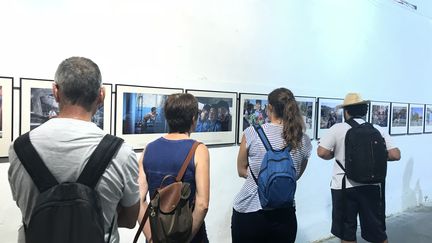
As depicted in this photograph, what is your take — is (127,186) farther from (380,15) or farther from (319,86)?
(380,15)

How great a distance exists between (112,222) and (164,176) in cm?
66

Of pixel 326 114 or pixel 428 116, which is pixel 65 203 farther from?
pixel 428 116

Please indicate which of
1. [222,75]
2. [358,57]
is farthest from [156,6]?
[358,57]

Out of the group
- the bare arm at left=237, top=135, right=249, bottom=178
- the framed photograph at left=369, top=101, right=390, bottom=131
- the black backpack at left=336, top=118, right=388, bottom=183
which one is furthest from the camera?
the framed photograph at left=369, top=101, right=390, bottom=131

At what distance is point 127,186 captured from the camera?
4.48 ft

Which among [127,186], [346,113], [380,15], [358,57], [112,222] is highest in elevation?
[380,15]

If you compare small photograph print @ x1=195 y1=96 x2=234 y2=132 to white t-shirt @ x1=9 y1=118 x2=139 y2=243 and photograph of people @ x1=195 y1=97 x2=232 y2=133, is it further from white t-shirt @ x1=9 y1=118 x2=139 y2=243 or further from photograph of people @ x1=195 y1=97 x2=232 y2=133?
white t-shirt @ x1=9 y1=118 x2=139 y2=243

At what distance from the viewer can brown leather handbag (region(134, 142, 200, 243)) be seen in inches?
75.6

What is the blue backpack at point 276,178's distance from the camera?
234 cm

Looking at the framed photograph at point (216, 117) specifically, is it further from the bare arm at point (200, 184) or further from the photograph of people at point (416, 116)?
the photograph of people at point (416, 116)

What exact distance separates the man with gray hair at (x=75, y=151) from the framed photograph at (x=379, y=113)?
4.74 m

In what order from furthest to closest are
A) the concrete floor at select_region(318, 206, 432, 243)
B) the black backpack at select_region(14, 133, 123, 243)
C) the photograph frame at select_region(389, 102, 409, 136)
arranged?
the photograph frame at select_region(389, 102, 409, 136), the concrete floor at select_region(318, 206, 432, 243), the black backpack at select_region(14, 133, 123, 243)

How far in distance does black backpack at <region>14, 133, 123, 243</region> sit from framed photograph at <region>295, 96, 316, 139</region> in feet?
11.2

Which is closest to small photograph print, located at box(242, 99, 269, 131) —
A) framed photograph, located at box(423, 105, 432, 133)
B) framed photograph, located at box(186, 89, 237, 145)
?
framed photograph, located at box(186, 89, 237, 145)
